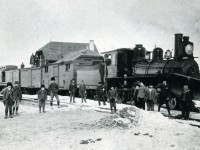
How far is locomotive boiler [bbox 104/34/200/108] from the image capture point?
49.1 ft

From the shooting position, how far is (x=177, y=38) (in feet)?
50.4

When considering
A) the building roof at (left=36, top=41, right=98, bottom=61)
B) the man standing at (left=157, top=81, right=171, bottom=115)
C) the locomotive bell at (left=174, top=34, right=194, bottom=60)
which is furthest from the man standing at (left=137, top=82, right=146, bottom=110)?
the building roof at (left=36, top=41, right=98, bottom=61)

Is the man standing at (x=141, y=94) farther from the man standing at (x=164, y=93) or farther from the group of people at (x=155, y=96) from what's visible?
the man standing at (x=164, y=93)

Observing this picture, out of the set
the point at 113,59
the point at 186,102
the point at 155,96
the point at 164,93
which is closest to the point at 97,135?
Result: the point at 186,102

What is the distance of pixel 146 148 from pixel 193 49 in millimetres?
9824

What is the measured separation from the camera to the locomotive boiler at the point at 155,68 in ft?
49.1

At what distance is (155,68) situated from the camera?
16.2 metres

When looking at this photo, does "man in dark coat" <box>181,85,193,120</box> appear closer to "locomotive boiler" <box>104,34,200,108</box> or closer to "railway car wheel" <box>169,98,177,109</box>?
"locomotive boiler" <box>104,34,200,108</box>

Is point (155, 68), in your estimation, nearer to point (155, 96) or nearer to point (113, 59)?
point (113, 59)

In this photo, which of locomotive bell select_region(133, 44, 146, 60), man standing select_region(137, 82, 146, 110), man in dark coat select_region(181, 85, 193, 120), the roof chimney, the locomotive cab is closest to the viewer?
man in dark coat select_region(181, 85, 193, 120)

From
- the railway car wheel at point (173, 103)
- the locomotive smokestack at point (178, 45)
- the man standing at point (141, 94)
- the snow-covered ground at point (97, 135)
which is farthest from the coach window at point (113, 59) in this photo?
the snow-covered ground at point (97, 135)

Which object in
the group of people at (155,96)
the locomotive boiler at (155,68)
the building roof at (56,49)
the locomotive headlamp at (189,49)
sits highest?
the building roof at (56,49)

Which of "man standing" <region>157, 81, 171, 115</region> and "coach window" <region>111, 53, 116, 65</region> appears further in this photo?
"coach window" <region>111, 53, 116, 65</region>

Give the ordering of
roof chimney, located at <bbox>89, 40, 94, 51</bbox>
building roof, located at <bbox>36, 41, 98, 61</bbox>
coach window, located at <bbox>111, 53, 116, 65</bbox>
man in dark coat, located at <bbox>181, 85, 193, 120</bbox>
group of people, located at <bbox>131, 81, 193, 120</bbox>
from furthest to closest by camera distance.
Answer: roof chimney, located at <bbox>89, 40, 94, 51</bbox>
building roof, located at <bbox>36, 41, 98, 61</bbox>
coach window, located at <bbox>111, 53, 116, 65</bbox>
group of people, located at <bbox>131, 81, 193, 120</bbox>
man in dark coat, located at <bbox>181, 85, 193, 120</bbox>
